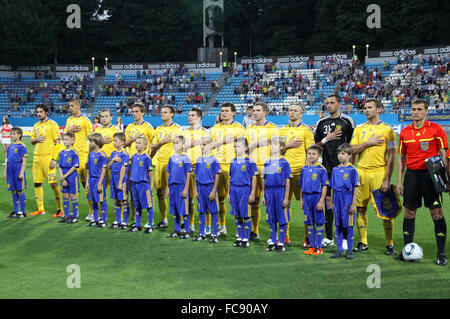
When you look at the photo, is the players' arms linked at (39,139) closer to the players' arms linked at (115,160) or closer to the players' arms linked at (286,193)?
the players' arms linked at (115,160)

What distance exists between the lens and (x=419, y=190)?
7.25 metres

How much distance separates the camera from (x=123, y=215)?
32.1 feet

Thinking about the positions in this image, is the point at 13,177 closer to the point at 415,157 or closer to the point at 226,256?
the point at 226,256

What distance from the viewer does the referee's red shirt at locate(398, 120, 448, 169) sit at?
7.21 m

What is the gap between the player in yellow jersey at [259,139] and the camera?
852 cm

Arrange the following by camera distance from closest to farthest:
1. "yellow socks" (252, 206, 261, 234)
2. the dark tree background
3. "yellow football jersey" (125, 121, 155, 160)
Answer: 1. "yellow socks" (252, 206, 261, 234)
2. "yellow football jersey" (125, 121, 155, 160)
3. the dark tree background

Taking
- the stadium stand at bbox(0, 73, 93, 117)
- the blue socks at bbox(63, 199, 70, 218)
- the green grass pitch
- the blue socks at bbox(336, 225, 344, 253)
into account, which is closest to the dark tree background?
the stadium stand at bbox(0, 73, 93, 117)

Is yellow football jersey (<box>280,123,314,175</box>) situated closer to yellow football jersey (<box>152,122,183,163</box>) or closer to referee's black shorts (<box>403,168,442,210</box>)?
referee's black shorts (<box>403,168,442,210</box>)

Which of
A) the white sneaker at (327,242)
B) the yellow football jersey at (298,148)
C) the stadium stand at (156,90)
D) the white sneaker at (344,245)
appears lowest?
the white sneaker at (327,242)

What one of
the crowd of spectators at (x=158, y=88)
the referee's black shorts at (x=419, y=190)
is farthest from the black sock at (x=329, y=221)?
the crowd of spectators at (x=158, y=88)

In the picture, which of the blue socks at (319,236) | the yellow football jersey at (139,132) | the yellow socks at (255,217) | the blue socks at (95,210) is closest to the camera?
the blue socks at (319,236)

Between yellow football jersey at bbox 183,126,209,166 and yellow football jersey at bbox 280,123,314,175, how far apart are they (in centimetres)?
163

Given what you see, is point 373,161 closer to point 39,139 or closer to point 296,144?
point 296,144

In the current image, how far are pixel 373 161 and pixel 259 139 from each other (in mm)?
1901
